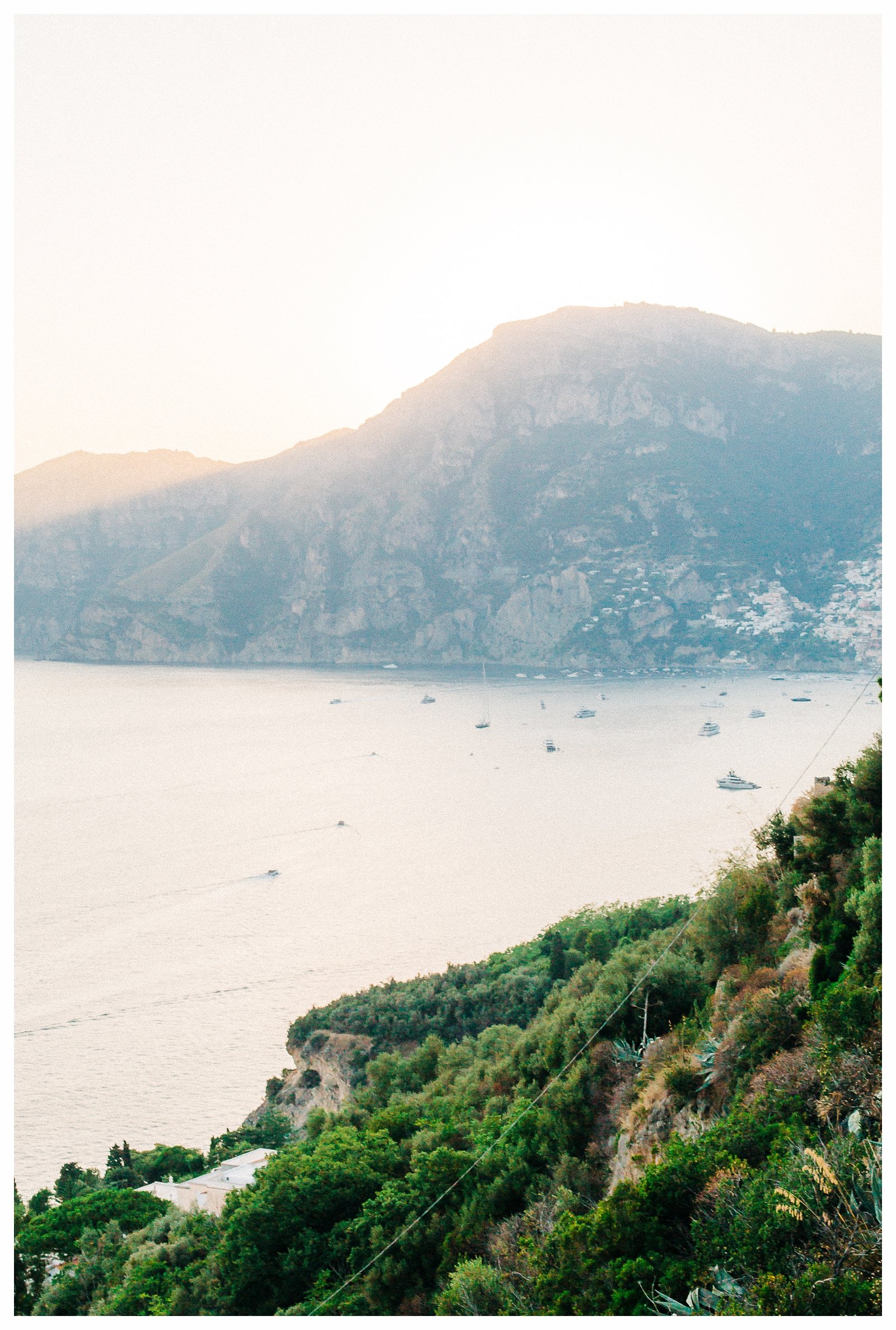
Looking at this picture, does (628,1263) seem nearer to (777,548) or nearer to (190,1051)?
(190,1051)

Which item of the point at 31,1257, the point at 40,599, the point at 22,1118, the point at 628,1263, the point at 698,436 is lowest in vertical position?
the point at 22,1118

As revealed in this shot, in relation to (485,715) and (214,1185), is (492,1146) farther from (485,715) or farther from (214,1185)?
(485,715)

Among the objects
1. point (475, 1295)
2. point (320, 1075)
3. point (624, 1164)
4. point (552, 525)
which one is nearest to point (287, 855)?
point (320, 1075)

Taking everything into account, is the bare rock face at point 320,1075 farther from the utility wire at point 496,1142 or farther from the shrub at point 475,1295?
the shrub at point 475,1295

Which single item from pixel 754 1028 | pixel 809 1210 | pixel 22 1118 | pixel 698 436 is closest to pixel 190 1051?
pixel 22 1118

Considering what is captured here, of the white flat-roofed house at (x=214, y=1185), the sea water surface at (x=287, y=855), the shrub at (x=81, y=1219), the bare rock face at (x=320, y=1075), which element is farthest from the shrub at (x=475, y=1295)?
the sea water surface at (x=287, y=855)

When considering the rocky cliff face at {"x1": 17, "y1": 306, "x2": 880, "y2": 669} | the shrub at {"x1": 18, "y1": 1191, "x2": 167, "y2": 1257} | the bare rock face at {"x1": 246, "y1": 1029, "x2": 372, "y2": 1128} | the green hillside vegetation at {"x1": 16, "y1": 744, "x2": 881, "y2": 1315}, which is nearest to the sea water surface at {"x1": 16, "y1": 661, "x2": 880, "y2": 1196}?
the bare rock face at {"x1": 246, "y1": 1029, "x2": 372, "y2": 1128}
